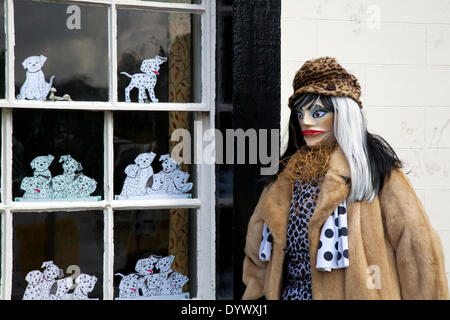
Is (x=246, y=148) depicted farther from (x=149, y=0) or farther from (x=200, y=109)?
(x=149, y=0)

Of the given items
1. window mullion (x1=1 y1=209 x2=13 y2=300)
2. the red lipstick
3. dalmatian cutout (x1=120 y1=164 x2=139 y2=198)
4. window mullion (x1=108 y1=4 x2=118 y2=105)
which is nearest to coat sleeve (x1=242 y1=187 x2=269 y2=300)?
the red lipstick

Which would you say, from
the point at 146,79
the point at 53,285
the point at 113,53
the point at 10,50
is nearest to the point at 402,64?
the point at 146,79

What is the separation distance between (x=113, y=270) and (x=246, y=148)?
0.79 m

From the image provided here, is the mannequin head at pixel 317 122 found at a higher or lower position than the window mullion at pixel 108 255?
higher

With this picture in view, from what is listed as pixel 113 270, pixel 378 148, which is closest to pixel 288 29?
pixel 378 148

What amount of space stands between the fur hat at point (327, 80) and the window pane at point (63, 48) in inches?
35.7

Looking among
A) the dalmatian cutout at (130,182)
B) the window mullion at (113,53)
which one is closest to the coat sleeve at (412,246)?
the dalmatian cutout at (130,182)

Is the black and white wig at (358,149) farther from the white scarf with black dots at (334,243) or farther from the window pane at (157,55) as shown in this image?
the window pane at (157,55)

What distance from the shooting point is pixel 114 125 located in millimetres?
2717

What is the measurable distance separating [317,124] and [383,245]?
1.65 ft

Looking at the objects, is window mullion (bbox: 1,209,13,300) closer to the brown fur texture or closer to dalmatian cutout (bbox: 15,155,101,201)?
dalmatian cutout (bbox: 15,155,101,201)

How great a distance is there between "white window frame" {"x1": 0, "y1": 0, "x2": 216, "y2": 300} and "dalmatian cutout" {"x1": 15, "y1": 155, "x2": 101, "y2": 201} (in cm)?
4

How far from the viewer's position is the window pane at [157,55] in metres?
2.74

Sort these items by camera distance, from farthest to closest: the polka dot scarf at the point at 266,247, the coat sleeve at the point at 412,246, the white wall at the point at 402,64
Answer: the white wall at the point at 402,64
the polka dot scarf at the point at 266,247
the coat sleeve at the point at 412,246
